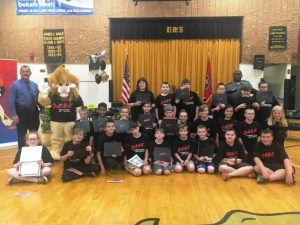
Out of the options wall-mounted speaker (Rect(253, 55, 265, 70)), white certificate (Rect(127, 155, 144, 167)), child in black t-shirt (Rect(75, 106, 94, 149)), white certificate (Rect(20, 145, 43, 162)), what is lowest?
white certificate (Rect(127, 155, 144, 167))

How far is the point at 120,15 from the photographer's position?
29.3 feet

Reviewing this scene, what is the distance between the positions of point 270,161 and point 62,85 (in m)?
3.66

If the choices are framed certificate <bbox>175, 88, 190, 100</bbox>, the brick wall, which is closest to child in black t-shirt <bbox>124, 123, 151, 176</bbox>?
→ framed certificate <bbox>175, 88, 190, 100</bbox>

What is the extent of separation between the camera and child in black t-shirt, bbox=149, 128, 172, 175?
4.86m

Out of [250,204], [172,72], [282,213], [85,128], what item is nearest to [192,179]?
[250,204]

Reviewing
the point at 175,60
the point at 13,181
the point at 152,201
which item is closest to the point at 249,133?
the point at 152,201

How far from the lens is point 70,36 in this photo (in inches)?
358

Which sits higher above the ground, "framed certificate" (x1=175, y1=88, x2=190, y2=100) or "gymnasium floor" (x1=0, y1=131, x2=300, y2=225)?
"framed certificate" (x1=175, y1=88, x2=190, y2=100)

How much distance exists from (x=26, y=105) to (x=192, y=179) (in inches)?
125

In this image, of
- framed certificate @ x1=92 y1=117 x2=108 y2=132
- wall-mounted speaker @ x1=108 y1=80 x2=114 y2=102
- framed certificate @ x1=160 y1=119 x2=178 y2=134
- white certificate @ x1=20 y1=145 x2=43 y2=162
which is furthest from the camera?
wall-mounted speaker @ x1=108 y1=80 x2=114 y2=102

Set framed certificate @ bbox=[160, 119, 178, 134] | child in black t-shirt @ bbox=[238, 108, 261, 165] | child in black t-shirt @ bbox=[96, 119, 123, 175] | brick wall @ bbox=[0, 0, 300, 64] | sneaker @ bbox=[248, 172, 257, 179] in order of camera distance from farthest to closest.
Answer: brick wall @ bbox=[0, 0, 300, 64]
framed certificate @ bbox=[160, 119, 178, 134]
child in black t-shirt @ bbox=[238, 108, 261, 165]
child in black t-shirt @ bbox=[96, 119, 123, 175]
sneaker @ bbox=[248, 172, 257, 179]

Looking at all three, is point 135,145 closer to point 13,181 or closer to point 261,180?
point 13,181

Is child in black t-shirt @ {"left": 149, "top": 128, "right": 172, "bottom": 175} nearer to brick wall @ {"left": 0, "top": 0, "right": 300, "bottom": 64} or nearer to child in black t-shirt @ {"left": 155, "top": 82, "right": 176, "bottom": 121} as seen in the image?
child in black t-shirt @ {"left": 155, "top": 82, "right": 176, "bottom": 121}

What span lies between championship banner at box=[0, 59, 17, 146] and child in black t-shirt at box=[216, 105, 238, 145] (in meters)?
4.65
